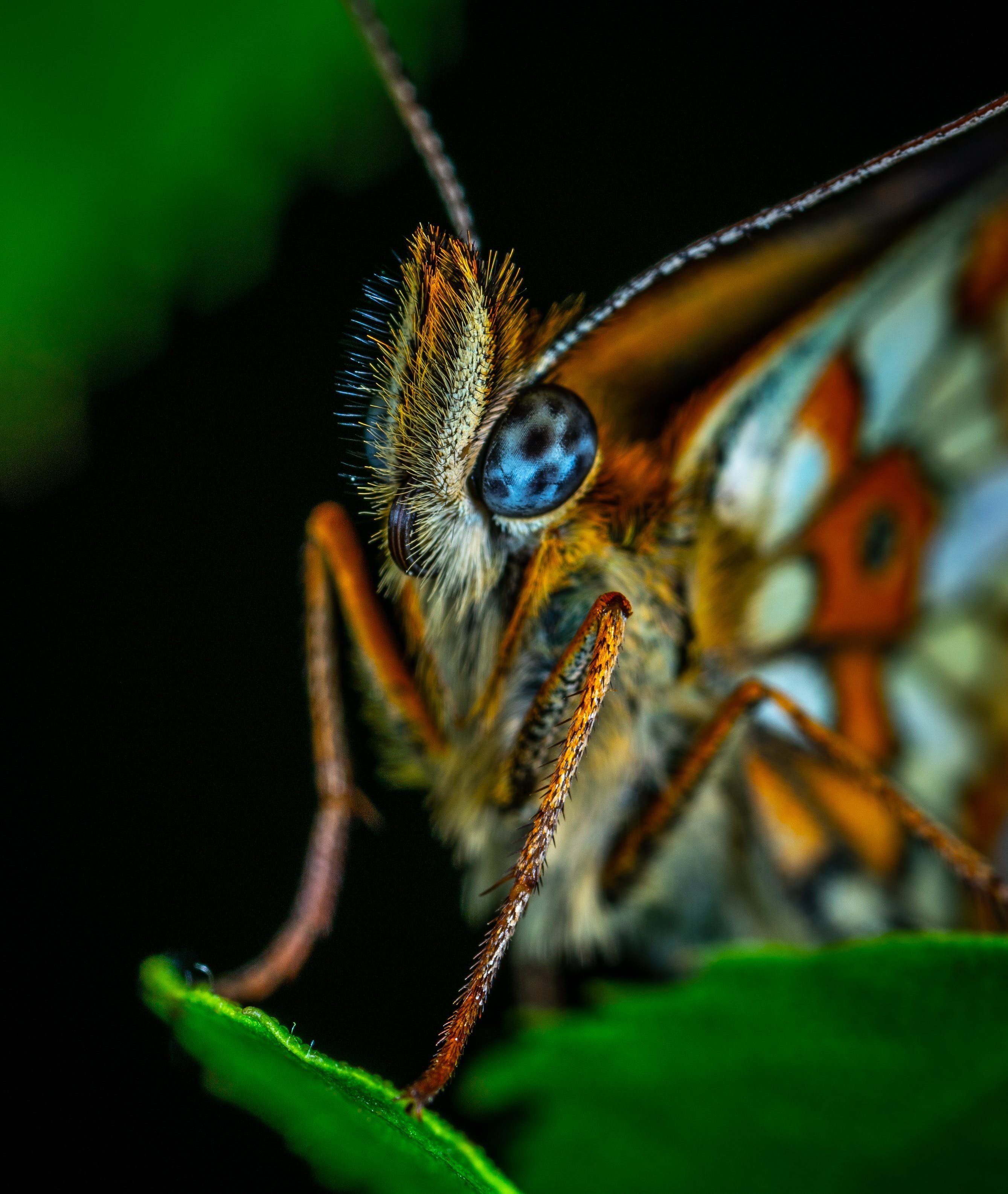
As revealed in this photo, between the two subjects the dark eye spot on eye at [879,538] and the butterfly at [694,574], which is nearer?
the butterfly at [694,574]

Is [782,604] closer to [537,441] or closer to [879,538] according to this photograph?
[879,538]

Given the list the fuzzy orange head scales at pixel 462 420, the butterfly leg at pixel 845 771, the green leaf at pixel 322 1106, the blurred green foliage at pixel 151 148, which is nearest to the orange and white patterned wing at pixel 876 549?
the butterfly leg at pixel 845 771

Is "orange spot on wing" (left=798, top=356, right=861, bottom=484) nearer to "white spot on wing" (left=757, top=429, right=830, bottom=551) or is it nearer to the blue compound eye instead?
"white spot on wing" (left=757, top=429, right=830, bottom=551)

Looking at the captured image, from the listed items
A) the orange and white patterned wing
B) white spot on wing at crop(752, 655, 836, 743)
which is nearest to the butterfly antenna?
the orange and white patterned wing

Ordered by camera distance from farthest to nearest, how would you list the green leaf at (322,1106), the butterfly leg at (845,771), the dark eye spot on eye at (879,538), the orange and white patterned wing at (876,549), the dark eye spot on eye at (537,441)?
1. the dark eye spot on eye at (879,538)
2. the orange and white patterned wing at (876,549)
3. the butterfly leg at (845,771)
4. the dark eye spot on eye at (537,441)
5. the green leaf at (322,1106)

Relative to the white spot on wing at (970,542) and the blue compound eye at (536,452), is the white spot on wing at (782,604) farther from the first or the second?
the blue compound eye at (536,452)

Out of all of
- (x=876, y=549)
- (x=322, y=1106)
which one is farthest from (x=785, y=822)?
(x=322, y=1106)
